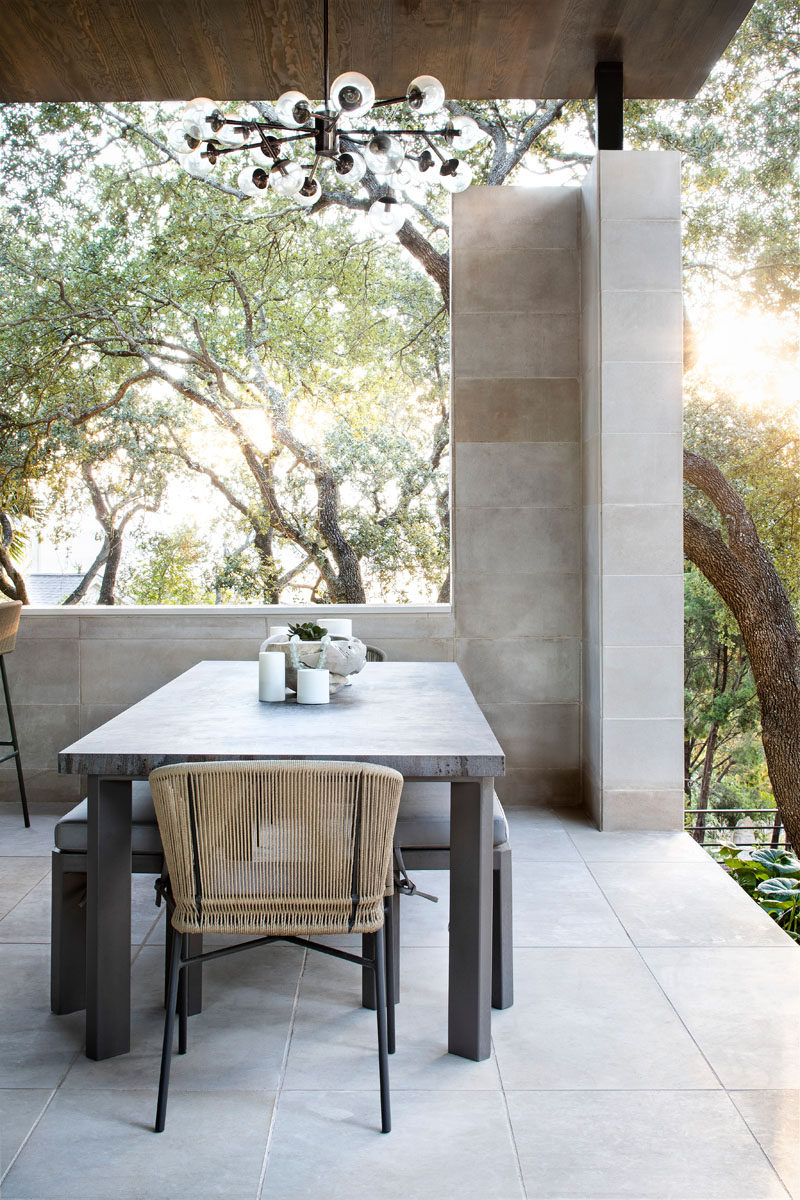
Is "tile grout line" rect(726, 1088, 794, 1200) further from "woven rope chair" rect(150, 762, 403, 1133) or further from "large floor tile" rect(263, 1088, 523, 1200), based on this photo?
"woven rope chair" rect(150, 762, 403, 1133)

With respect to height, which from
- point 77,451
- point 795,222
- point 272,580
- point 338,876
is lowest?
point 338,876

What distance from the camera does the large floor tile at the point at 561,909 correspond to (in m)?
2.74

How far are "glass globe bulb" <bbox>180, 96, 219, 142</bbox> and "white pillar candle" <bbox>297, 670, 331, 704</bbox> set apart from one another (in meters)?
1.47

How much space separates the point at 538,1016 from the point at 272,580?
4.56 m

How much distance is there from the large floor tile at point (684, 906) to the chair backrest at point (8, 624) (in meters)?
2.33

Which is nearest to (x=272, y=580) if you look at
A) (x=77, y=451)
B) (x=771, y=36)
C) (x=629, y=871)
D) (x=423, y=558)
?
(x=423, y=558)

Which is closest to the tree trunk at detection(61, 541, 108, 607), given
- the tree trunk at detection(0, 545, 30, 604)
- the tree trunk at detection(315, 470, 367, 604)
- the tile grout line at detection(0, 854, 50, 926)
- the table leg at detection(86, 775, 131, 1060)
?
the tree trunk at detection(0, 545, 30, 604)

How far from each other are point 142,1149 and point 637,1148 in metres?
0.89

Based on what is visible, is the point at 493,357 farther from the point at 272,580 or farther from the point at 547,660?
the point at 272,580

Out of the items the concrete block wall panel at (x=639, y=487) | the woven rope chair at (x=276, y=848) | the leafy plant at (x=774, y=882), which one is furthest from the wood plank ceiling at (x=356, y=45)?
the leafy plant at (x=774, y=882)

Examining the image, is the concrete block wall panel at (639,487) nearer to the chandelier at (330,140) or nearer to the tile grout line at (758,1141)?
the chandelier at (330,140)

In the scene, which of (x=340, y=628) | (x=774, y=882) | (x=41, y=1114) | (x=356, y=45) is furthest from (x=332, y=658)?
(x=356, y=45)

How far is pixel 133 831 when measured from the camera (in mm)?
2311

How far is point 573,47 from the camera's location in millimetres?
3684
